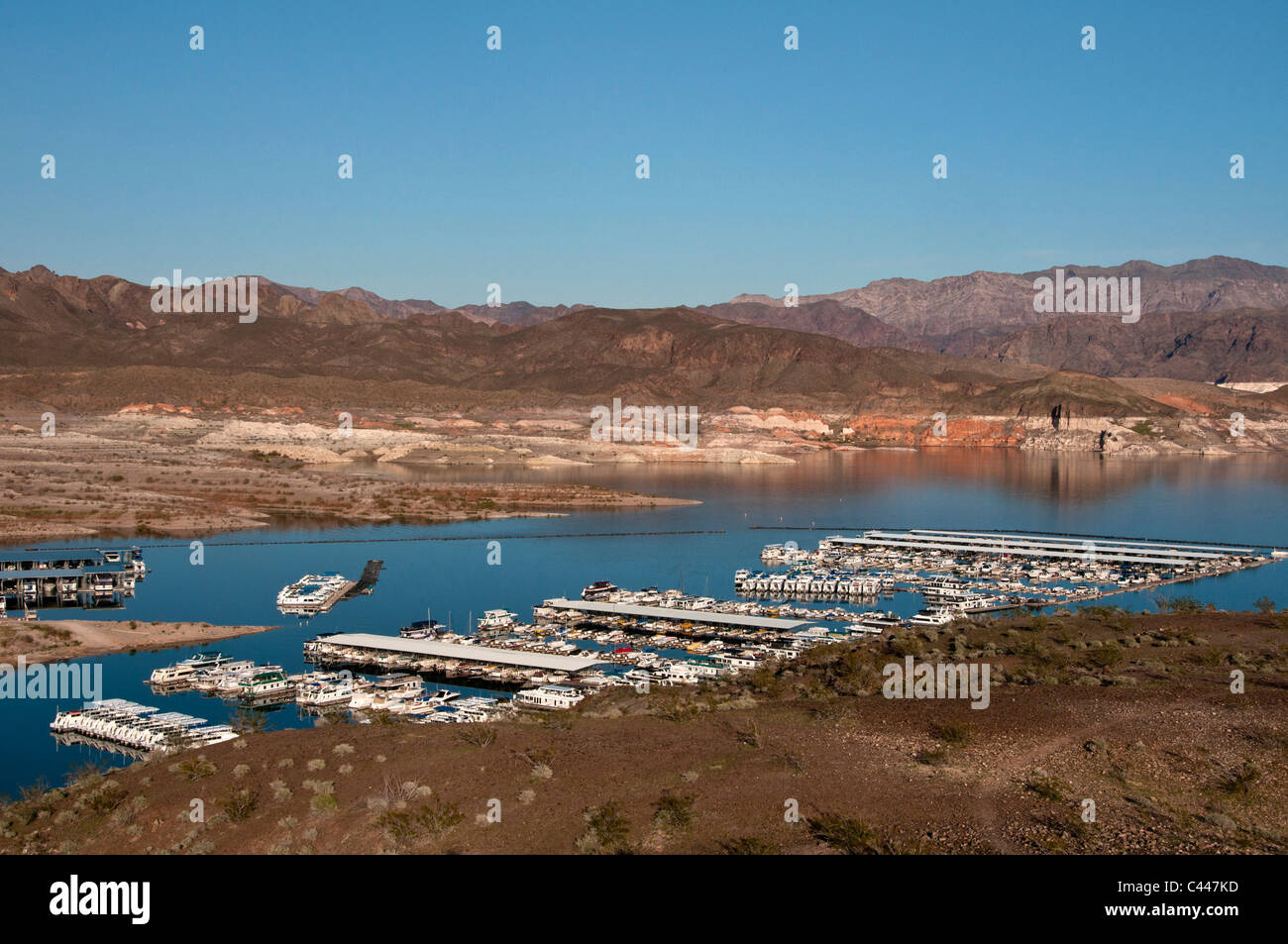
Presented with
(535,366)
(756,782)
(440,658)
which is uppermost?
(535,366)

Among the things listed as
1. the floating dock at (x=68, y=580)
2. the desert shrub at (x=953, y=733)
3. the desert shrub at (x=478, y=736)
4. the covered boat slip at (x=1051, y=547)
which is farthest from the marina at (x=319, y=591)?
the desert shrub at (x=953, y=733)

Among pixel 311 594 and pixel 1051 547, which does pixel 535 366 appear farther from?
pixel 311 594

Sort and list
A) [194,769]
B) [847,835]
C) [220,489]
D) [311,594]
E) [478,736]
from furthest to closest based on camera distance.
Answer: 1. [220,489]
2. [311,594]
3. [478,736]
4. [194,769]
5. [847,835]

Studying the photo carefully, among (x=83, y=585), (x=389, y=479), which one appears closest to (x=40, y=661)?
(x=83, y=585)

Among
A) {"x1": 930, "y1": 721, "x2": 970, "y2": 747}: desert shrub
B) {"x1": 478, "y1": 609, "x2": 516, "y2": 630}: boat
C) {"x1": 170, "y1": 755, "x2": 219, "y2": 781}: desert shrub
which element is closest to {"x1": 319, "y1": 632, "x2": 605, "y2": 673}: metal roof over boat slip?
{"x1": 478, "y1": 609, "x2": 516, "y2": 630}: boat

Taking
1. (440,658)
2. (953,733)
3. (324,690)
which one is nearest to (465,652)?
(440,658)
